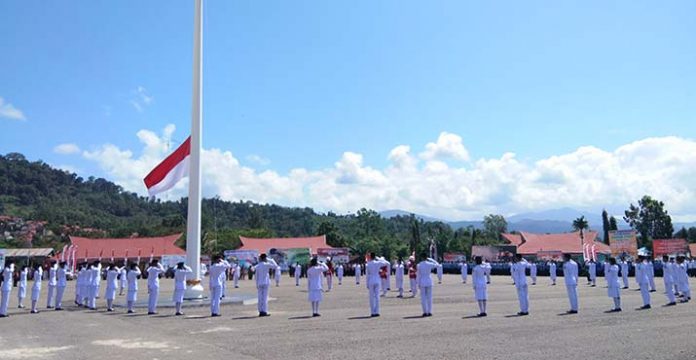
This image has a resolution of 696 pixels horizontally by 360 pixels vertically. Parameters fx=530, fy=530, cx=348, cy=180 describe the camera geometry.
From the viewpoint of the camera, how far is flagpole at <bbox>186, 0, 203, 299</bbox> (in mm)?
20109

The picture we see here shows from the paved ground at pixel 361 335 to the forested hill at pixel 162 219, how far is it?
6043 centimetres

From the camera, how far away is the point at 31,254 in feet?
195

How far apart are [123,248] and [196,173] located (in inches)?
1619

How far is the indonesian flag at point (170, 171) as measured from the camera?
21356mm

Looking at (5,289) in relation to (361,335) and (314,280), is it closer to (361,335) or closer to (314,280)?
(314,280)

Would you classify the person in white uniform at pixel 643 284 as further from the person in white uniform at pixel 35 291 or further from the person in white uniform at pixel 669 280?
the person in white uniform at pixel 35 291

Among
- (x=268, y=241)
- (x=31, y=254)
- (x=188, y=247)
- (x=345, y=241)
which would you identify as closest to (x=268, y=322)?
(x=188, y=247)

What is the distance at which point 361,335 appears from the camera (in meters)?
11.6

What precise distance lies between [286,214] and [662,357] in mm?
148275

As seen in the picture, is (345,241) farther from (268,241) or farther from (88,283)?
(88,283)

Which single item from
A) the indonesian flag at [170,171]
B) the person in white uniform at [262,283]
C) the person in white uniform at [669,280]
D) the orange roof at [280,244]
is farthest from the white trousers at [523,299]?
the orange roof at [280,244]

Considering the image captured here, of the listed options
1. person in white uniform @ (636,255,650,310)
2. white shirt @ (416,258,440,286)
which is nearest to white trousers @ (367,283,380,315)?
white shirt @ (416,258,440,286)

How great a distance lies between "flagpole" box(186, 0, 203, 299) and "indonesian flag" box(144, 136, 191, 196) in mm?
625

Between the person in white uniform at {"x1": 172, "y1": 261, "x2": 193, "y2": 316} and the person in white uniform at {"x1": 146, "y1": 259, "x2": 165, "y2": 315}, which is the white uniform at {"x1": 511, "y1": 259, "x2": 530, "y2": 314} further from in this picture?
the person in white uniform at {"x1": 146, "y1": 259, "x2": 165, "y2": 315}
